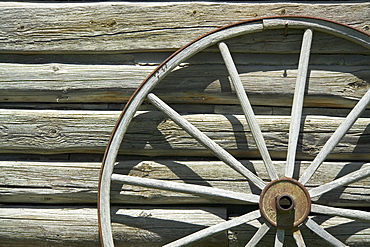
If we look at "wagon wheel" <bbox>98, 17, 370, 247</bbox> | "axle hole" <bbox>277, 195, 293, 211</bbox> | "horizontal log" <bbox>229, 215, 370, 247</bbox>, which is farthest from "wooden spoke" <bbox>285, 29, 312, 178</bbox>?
"horizontal log" <bbox>229, 215, 370, 247</bbox>

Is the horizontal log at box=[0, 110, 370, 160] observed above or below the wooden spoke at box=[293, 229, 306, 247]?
above

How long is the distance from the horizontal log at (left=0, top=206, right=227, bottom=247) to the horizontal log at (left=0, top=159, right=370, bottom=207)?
50mm

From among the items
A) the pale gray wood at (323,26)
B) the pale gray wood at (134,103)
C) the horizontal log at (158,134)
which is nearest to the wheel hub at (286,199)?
the pale gray wood at (134,103)

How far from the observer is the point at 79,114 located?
231cm

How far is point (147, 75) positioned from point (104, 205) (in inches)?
27.0

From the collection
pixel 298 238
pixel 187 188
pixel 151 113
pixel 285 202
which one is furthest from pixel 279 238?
pixel 151 113

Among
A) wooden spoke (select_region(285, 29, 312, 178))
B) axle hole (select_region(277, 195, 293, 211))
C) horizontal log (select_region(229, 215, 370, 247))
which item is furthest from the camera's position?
horizontal log (select_region(229, 215, 370, 247))

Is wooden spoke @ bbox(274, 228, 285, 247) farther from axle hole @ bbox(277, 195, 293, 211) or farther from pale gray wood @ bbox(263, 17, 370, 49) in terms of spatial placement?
pale gray wood @ bbox(263, 17, 370, 49)

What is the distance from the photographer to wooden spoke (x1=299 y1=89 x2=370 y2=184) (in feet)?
6.59

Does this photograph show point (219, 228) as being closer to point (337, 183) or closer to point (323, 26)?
point (337, 183)

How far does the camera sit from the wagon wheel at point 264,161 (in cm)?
198

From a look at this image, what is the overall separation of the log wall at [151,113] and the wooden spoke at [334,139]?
7.2 inches

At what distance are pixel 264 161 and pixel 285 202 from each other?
23 cm

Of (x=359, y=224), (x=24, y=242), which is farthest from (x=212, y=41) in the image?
(x=24, y=242)
